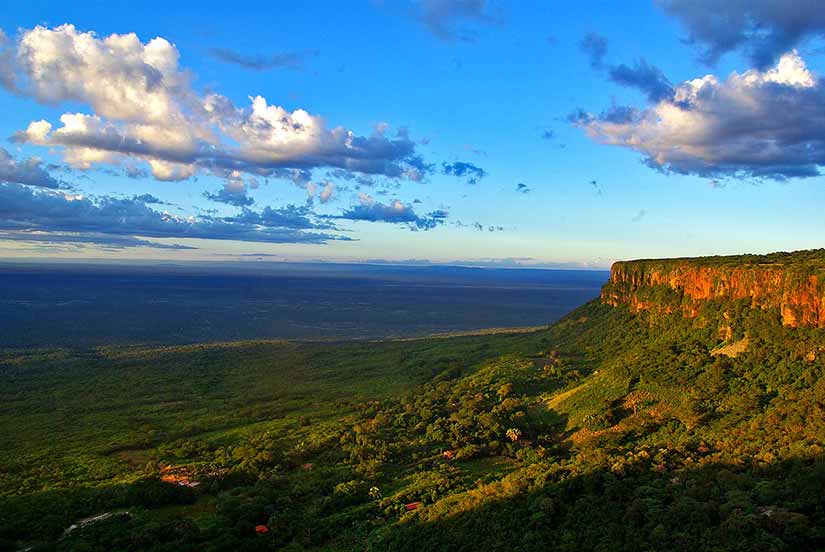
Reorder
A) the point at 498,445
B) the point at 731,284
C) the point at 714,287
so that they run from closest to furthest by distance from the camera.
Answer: the point at 498,445 < the point at 731,284 < the point at 714,287

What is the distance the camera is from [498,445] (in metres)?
50.6

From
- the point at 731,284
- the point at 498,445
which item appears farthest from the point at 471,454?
the point at 731,284

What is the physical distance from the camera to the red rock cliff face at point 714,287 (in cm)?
5100

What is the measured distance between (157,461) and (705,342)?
58423 millimetres

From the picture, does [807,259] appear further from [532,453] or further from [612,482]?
[612,482]

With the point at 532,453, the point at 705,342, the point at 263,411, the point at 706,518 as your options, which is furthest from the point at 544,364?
the point at 706,518

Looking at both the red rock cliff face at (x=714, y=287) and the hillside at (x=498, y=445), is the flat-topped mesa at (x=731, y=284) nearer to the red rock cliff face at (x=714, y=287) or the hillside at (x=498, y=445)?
the red rock cliff face at (x=714, y=287)

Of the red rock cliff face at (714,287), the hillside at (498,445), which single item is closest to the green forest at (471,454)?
the hillside at (498,445)

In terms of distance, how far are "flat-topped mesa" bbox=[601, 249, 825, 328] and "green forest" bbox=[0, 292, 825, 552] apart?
5.67 feet

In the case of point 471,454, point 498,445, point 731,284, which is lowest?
point 471,454

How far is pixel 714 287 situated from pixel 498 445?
3452cm

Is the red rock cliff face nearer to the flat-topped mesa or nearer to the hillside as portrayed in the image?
→ the flat-topped mesa

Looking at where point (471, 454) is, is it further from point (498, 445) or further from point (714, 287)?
point (714, 287)

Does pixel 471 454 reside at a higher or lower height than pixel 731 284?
lower
